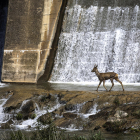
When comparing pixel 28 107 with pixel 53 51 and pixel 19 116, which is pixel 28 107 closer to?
pixel 19 116

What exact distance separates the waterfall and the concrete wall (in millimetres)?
1535

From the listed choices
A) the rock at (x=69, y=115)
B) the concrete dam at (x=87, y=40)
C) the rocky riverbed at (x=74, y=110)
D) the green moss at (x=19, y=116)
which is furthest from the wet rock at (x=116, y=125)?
the concrete dam at (x=87, y=40)

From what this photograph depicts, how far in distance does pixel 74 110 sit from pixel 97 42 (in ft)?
24.4

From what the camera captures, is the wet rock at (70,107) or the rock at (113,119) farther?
the wet rock at (70,107)

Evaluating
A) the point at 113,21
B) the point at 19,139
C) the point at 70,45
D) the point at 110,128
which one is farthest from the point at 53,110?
the point at 113,21

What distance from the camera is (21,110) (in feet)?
35.0

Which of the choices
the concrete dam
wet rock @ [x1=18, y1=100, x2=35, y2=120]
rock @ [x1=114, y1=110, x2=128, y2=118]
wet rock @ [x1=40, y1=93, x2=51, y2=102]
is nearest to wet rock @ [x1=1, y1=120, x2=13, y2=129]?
wet rock @ [x1=18, y1=100, x2=35, y2=120]

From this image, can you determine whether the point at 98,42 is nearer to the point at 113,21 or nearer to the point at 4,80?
the point at 113,21

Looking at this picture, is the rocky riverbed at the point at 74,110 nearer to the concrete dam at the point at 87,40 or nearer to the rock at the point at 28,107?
the rock at the point at 28,107

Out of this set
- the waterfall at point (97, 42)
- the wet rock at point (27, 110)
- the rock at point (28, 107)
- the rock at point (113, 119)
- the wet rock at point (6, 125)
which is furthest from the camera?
the waterfall at point (97, 42)

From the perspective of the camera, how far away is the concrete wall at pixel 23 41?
1592 cm

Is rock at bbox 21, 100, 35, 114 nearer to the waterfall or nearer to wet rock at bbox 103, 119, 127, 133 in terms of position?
wet rock at bbox 103, 119, 127, 133

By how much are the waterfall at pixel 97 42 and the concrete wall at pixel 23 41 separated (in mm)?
1535

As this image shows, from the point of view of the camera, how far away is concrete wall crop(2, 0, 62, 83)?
15922 millimetres
